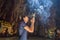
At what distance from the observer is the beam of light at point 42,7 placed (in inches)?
166

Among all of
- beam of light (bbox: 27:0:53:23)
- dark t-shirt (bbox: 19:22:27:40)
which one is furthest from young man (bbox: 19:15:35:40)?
beam of light (bbox: 27:0:53:23)

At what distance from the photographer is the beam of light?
4215 millimetres

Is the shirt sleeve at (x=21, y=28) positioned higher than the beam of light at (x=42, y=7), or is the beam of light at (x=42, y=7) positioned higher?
the beam of light at (x=42, y=7)

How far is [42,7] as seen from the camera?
426 cm

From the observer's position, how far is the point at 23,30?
4.18 m

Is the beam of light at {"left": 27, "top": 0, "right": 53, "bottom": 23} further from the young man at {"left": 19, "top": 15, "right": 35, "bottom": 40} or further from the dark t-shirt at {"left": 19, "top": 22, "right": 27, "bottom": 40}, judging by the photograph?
the dark t-shirt at {"left": 19, "top": 22, "right": 27, "bottom": 40}

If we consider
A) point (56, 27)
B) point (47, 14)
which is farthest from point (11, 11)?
point (56, 27)

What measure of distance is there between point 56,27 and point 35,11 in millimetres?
632

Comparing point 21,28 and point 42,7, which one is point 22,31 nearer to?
point 21,28

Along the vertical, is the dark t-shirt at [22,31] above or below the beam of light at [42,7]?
below

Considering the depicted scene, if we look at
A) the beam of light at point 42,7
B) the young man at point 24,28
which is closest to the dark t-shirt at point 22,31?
the young man at point 24,28

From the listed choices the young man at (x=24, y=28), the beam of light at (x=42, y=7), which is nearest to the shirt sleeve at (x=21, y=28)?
the young man at (x=24, y=28)

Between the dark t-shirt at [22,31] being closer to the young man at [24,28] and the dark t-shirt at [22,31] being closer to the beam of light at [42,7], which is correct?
the young man at [24,28]

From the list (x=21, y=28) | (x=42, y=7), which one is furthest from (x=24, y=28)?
(x=42, y=7)
